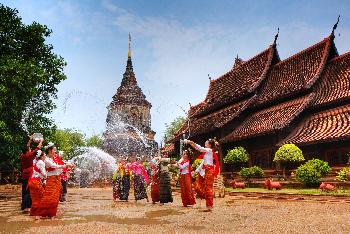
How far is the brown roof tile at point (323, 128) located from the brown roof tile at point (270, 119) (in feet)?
2.76

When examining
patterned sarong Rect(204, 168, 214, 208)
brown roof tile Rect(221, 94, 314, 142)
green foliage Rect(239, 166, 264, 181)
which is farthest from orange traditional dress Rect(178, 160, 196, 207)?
brown roof tile Rect(221, 94, 314, 142)

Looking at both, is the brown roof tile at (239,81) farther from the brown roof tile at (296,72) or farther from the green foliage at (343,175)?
the green foliage at (343,175)

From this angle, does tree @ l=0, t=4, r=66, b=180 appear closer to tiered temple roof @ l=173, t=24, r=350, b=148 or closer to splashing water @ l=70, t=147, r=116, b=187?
tiered temple roof @ l=173, t=24, r=350, b=148

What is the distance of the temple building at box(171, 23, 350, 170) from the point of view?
20.0 meters

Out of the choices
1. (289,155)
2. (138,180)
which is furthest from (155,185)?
(289,155)

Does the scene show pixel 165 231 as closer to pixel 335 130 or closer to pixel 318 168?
pixel 318 168

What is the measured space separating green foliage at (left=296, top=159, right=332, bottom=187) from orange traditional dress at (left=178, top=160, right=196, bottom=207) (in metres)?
7.31

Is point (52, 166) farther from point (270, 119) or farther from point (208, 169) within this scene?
point (270, 119)

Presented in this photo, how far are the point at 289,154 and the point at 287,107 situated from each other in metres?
5.59

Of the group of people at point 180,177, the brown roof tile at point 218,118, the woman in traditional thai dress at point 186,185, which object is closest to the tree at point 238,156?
the brown roof tile at point 218,118

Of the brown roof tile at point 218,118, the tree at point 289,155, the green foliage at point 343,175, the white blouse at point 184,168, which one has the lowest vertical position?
the green foliage at point 343,175

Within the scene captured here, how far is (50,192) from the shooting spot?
28.7 ft

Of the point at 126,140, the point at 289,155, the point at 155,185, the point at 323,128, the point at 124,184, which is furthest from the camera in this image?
Answer: the point at 126,140

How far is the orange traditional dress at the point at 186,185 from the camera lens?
11.6m
